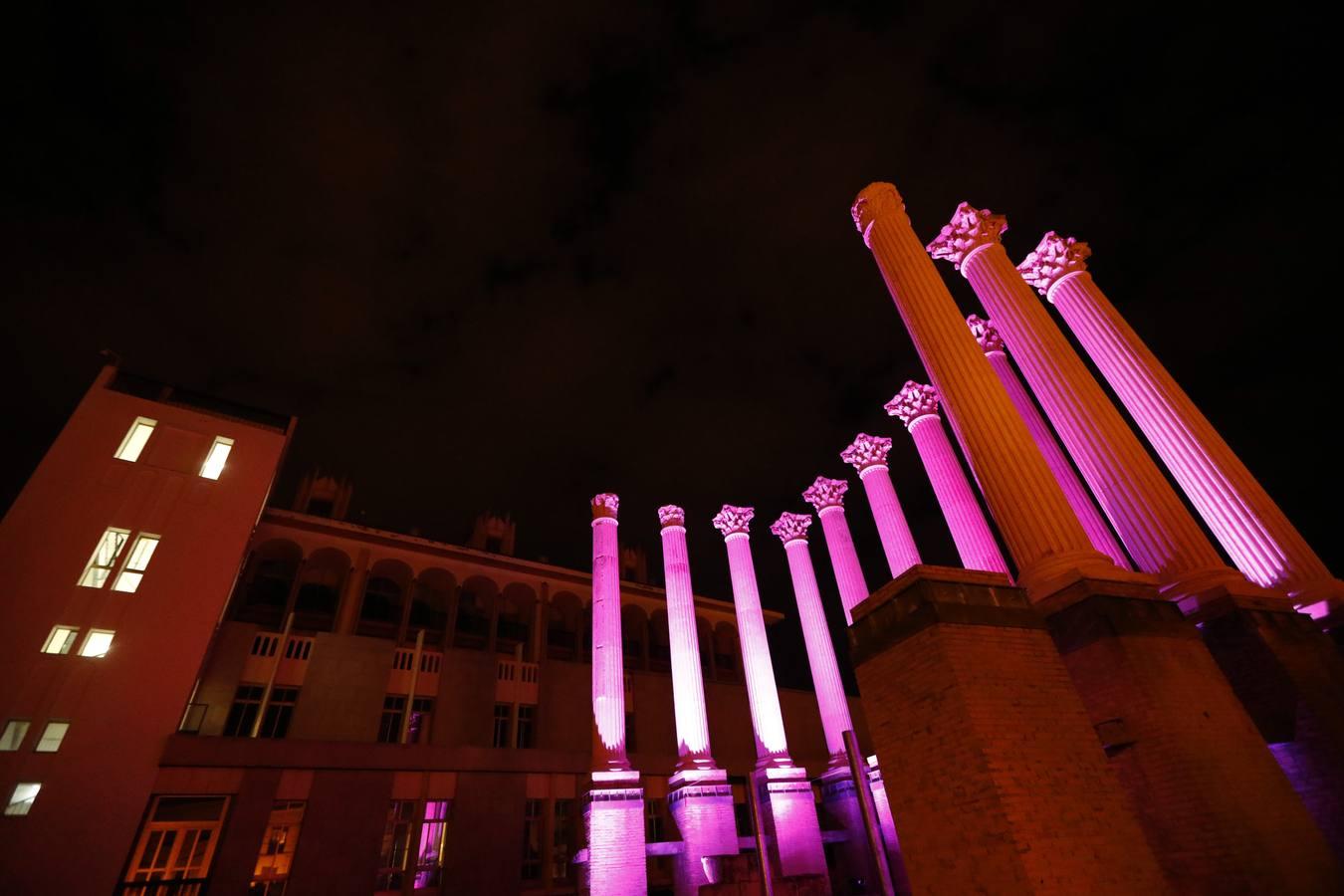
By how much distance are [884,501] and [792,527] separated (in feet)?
18.2

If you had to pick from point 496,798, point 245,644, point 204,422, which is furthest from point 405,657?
point 204,422

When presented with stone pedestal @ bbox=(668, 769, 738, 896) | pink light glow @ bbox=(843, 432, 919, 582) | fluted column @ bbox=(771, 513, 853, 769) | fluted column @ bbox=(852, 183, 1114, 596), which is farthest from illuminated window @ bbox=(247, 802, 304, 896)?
fluted column @ bbox=(852, 183, 1114, 596)

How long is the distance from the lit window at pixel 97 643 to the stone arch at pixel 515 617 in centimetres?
1500

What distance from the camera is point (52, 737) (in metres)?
16.0

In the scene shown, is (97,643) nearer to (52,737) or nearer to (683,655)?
(52,737)

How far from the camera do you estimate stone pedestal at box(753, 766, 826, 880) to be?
20.7 meters

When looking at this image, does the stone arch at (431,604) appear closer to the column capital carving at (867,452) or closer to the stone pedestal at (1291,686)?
the column capital carving at (867,452)

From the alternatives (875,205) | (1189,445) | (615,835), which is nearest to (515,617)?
(615,835)

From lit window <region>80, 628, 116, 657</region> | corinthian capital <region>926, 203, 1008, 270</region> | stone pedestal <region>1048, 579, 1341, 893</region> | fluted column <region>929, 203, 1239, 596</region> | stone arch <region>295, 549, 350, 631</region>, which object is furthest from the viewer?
stone arch <region>295, 549, 350, 631</region>

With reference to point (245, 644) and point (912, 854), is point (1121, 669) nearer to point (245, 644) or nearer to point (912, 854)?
point (912, 854)

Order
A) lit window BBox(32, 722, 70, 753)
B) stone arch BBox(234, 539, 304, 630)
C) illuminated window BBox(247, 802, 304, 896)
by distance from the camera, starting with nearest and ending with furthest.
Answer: lit window BBox(32, 722, 70, 753) → illuminated window BBox(247, 802, 304, 896) → stone arch BBox(234, 539, 304, 630)

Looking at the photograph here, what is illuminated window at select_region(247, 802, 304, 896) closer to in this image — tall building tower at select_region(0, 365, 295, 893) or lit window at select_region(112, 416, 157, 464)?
tall building tower at select_region(0, 365, 295, 893)

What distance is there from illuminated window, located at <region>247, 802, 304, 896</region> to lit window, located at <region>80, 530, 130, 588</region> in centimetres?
838

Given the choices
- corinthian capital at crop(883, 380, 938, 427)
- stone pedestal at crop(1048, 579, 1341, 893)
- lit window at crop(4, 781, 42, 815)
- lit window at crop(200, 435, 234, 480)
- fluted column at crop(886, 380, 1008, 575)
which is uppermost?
lit window at crop(200, 435, 234, 480)
